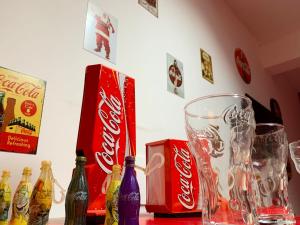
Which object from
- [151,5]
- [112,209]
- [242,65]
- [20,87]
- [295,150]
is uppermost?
[242,65]

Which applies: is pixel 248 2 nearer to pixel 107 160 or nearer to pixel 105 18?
pixel 105 18

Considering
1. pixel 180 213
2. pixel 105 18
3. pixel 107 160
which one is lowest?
pixel 180 213

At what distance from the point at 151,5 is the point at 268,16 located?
1548 millimetres

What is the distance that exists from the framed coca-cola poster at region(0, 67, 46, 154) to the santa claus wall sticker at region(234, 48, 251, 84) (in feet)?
5.67

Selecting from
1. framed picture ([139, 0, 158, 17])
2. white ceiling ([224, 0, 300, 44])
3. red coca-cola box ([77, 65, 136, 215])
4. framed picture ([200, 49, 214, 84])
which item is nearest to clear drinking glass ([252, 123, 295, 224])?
red coca-cola box ([77, 65, 136, 215])

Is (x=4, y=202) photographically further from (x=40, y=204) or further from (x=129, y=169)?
(x=129, y=169)

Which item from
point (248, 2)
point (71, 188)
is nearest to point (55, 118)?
point (71, 188)

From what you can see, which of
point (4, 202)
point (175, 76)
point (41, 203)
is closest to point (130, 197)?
point (41, 203)

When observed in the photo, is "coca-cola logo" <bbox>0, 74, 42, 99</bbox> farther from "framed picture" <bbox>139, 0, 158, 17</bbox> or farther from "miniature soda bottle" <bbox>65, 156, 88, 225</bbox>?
"framed picture" <bbox>139, 0, 158, 17</bbox>

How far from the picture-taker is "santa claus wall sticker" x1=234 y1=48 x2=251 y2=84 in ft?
7.06

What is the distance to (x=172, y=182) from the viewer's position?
68 cm

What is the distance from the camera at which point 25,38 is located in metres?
0.75

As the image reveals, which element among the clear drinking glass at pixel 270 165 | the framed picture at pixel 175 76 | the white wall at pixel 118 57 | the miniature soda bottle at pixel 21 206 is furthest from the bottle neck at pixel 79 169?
the framed picture at pixel 175 76

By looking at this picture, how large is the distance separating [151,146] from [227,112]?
354 mm
